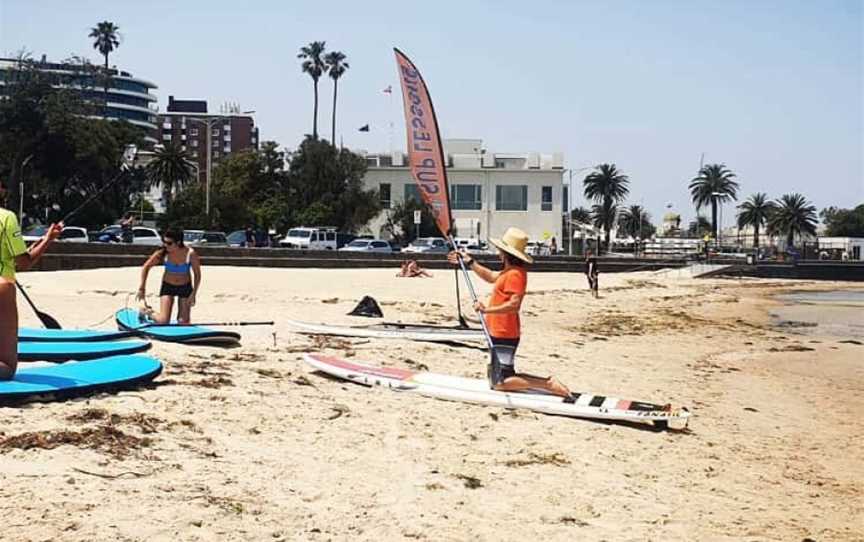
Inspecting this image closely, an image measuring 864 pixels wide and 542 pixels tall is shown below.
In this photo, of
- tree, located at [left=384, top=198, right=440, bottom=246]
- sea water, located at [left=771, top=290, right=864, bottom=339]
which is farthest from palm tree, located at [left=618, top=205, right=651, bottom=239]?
sea water, located at [left=771, top=290, right=864, bottom=339]

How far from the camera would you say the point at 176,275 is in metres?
11.7

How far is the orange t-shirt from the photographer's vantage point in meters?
8.34

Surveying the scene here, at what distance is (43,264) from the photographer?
93.3 ft

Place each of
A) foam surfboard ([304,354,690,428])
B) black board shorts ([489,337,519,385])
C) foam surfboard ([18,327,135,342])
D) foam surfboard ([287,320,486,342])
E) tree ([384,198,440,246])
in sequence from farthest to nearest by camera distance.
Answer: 1. tree ([384,198,440,246])
2. foam surfboard ([287,320,486,342])
3. foam surfboard ([18,327,135,342])
4. black board shorts ([489,337,519,385])
5. foam surfboard ([304,354,690,428])

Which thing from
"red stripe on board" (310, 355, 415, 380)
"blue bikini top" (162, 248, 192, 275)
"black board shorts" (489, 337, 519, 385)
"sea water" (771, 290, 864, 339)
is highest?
"blue bikini top" (162, 248, 192, 275)

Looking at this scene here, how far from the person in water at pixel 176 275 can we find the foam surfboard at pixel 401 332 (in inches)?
70.4

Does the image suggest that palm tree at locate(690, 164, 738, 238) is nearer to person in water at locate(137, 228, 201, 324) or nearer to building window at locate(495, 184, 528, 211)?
building window at locate(495, 184, 528, 211)

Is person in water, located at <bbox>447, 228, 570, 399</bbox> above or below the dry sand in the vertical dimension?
above

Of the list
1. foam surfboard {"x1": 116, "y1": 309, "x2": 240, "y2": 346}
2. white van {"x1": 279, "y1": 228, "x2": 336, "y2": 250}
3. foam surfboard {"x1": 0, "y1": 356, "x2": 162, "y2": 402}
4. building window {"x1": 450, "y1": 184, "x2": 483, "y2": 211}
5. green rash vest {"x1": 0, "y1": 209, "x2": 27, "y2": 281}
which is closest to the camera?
green rash vest {"x1": 0, "y1": 209, "x2": 27, "y2": 281}

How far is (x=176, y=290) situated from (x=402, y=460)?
6.06 meters

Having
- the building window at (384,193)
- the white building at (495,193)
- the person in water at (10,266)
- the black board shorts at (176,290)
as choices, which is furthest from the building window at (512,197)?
the person in water at (10,266)

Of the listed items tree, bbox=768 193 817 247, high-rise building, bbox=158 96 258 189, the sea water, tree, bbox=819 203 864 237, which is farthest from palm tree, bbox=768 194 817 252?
high-rise building, bbox=158 96 258 189

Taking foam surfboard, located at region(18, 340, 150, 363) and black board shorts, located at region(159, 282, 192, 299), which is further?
black board shorts, located at region(159, 282, 192, 299)

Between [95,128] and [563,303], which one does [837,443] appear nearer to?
[563,303]
